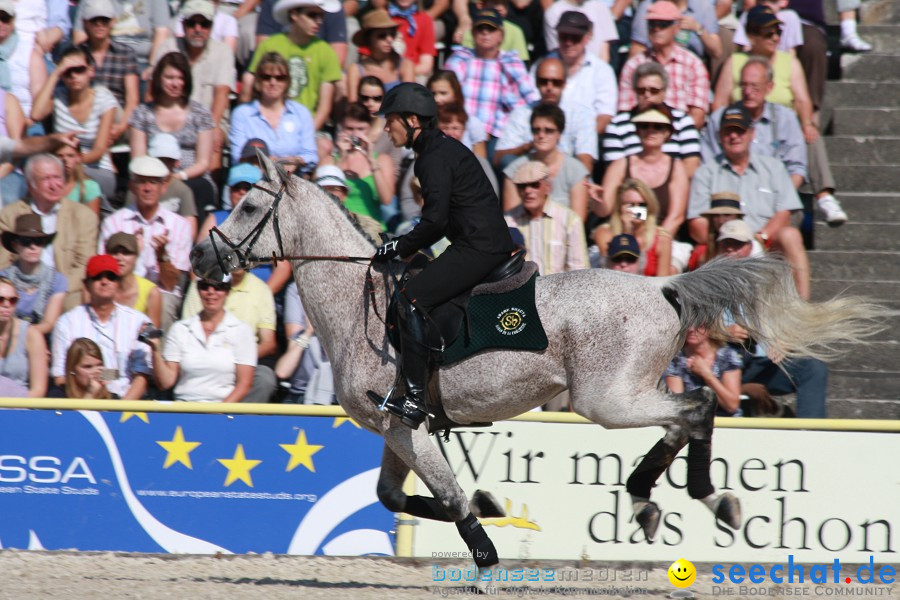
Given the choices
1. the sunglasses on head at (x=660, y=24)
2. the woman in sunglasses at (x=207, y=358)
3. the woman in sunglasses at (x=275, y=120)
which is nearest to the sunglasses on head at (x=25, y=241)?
the woman in sunglasses at (x=207, y=358)

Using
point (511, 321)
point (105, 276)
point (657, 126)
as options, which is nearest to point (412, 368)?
point (511, 321)

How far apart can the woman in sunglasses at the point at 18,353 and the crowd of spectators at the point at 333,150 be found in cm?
2

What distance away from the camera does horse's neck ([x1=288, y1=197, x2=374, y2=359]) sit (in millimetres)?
6840

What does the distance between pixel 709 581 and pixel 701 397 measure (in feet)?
5.62

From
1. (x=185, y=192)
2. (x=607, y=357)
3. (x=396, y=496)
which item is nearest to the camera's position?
(x=607, y=357)

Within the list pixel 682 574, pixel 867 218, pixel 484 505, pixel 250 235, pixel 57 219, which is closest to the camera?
pixel 250 235

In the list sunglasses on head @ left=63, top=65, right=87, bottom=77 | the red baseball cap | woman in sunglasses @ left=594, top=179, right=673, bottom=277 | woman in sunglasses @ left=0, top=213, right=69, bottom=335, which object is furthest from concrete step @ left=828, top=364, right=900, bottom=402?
sunglasses on head @ left=63, top=65, right=87, bottom=77

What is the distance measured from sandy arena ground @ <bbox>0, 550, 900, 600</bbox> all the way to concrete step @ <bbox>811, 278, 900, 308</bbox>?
316 cm

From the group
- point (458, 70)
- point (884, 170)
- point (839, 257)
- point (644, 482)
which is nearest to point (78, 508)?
point (644, 482)

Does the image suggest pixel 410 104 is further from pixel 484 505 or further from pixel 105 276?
pixel 105 276

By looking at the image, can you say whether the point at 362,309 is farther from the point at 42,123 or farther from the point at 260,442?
A: the point at 42,123

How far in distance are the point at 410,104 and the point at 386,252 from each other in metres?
0.80

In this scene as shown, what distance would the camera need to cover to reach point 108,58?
34.8ft

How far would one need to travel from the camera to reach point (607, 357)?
6.51 m
